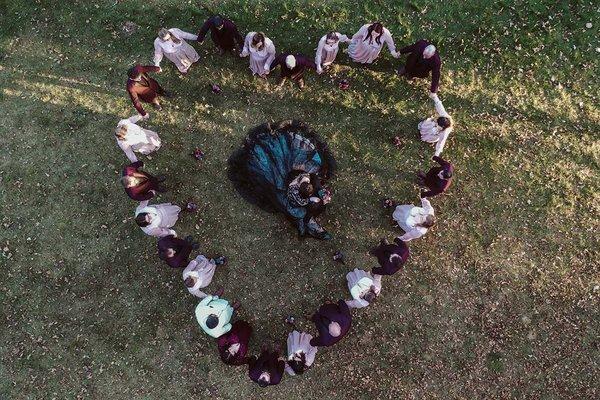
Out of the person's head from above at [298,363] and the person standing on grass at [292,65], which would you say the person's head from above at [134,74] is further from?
the person's head from above at [298,363]

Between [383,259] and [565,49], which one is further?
[565,49]

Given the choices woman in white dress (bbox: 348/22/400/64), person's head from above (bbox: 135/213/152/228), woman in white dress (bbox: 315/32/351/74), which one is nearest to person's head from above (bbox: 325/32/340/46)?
woman in white dress (bbox: 315/32/351/74)

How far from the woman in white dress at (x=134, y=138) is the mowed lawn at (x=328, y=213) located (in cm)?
38

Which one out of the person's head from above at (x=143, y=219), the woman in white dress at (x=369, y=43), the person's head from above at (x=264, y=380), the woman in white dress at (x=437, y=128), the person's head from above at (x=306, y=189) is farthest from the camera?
the woman in white dress at (x=369, y=43)

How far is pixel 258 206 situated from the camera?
9469 millimetres

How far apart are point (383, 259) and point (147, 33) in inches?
264

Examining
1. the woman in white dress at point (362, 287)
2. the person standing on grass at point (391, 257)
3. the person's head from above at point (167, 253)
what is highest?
the person standing on grass at point (391, 257)

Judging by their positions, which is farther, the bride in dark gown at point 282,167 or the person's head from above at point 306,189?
the bride in dark gown at point 282,167

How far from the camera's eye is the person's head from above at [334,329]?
811 centimetres

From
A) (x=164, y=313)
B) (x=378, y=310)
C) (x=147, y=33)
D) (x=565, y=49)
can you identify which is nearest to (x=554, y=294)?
(x=378, y=310)

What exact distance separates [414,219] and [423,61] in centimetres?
292

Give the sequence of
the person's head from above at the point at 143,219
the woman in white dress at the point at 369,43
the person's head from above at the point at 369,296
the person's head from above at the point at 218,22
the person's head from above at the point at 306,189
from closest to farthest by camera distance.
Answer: the person's head from above at the point at 143,219, the person's head from above at the point at 306,189, the person's head from above at the point at 369,296, the person's head from above at the point at 218,22, the woman in white dress at the point at 369,43

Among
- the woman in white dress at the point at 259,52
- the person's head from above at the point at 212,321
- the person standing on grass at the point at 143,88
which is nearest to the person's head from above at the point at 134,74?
the person standing on grass at the point at 143,88

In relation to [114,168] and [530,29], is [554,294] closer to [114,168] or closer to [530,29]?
[530,29]
